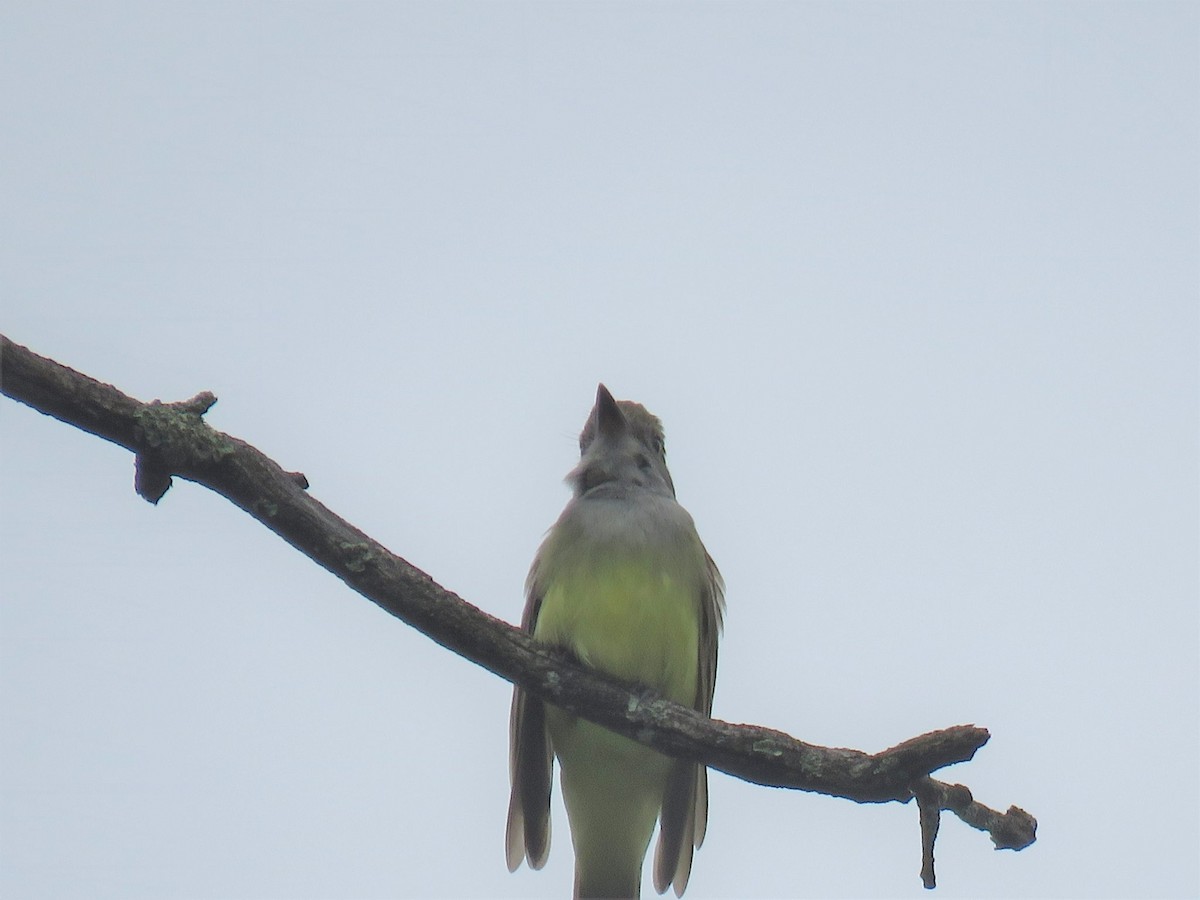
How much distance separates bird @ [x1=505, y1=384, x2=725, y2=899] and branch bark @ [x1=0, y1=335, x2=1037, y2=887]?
2.20 ft

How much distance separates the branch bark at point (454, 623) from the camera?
3.94 metres

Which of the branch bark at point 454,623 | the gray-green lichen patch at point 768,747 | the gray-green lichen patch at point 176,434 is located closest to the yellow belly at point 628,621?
the branch bark at point 454,623

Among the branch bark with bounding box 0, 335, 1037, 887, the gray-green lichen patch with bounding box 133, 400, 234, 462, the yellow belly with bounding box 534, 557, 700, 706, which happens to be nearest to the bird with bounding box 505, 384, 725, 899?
the yellow belly with bounding box 534, 557, 700, 706

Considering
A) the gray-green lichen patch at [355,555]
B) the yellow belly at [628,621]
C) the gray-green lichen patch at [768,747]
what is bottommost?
the gray-green lichen patch at [768,747]

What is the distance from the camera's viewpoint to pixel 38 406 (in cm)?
381

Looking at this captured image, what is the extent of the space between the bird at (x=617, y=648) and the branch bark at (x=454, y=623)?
672mm

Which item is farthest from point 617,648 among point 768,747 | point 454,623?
point 454,623

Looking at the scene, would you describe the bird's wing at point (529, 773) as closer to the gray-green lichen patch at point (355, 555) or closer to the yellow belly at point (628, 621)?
the yellow belly at point (628, 621)

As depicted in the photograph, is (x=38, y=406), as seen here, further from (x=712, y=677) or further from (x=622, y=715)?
(x=712, y=677)

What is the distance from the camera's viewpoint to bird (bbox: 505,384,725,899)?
18.6 ft

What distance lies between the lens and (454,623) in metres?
4.45

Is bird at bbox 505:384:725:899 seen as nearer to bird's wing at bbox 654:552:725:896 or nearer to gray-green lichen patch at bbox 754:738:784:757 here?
bird's wing at bbox 654:552:725:896

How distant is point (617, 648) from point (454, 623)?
1268mm

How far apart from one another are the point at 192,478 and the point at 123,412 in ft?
1.03
